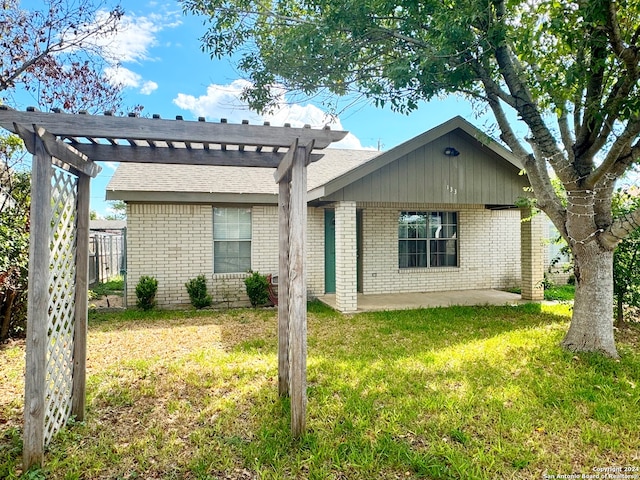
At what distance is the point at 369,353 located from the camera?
527 cm

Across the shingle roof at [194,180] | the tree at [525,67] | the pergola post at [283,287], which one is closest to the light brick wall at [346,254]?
the shingle roof at [194,180]

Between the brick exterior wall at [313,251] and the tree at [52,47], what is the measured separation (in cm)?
312

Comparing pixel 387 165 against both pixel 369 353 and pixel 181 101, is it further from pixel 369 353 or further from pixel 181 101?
pixel 181 101

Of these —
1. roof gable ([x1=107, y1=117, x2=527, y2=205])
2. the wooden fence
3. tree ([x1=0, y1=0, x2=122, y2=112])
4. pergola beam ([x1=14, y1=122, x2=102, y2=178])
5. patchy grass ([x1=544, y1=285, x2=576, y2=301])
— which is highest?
tree ([x1=0, y1=0, x2=122, y2=112])

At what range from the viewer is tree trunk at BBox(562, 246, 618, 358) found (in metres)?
5.00

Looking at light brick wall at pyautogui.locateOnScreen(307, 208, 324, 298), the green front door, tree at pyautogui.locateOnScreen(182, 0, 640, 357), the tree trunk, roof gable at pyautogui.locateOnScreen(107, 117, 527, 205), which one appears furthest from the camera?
the green front door

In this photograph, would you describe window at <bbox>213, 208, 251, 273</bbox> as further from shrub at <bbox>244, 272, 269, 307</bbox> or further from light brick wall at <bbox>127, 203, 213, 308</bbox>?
shrub at <bbox>244, 272, 269, 307</bbox>

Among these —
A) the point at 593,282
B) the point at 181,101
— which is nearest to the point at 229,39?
the point at 181,101

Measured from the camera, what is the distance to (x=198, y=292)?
28.4ft

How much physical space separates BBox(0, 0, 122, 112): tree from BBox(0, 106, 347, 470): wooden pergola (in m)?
6.03

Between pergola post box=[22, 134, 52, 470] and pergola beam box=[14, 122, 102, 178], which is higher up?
pergola beam box=[14, 122, 102, 178]

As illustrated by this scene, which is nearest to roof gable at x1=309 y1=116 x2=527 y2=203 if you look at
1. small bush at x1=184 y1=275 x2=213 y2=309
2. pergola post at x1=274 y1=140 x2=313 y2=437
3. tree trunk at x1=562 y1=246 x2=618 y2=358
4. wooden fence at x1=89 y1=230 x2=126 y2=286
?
tree trunk at x1=562 y1=246 x2=618 y2=358

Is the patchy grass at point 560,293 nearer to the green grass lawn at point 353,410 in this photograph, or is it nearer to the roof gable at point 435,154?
the roof gable at point 435,154

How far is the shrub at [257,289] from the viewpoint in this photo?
8781 millimetres
